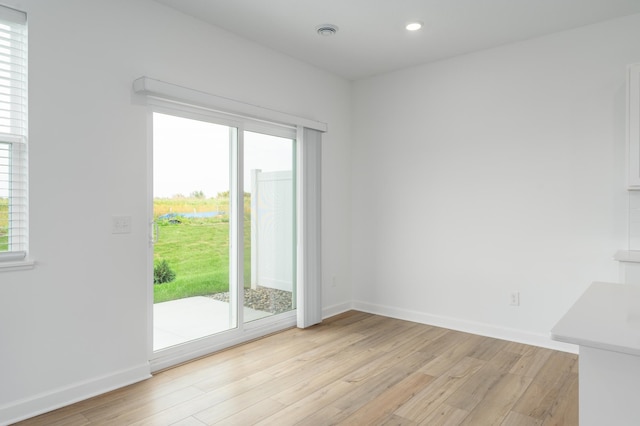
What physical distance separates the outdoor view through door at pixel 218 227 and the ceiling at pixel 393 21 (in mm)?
847

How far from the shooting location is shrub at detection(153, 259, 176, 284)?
3100mm

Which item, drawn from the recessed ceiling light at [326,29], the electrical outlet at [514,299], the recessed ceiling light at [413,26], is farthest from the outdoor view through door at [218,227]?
the electrical outlet at [514,299]

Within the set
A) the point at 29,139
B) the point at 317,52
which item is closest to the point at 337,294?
the point at 317,52

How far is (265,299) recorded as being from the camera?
397 cm

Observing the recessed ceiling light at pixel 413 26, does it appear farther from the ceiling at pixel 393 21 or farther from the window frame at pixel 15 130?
the window frame at pixel 15 130

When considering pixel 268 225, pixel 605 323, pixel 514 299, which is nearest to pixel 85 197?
pixel 268 225

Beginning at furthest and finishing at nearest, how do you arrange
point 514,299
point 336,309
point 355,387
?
1. point 336,309
2. point 514,299
3. point 355,387

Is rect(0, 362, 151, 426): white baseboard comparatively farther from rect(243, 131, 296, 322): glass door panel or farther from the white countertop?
the white countertop

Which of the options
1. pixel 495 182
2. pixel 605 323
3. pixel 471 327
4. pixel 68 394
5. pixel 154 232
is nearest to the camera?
pixel 605 323

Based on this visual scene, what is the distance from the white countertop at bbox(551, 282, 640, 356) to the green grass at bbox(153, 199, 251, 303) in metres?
2.69

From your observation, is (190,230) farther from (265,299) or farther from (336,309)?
(336,309)

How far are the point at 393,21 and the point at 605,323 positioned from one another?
2.78m

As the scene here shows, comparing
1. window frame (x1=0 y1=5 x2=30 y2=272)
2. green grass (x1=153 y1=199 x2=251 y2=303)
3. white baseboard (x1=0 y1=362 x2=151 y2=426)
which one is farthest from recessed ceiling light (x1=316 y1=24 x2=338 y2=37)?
white baseboard (x1=0 y1=362 x2=151 y2=426)

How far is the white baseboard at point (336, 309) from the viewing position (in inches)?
179
